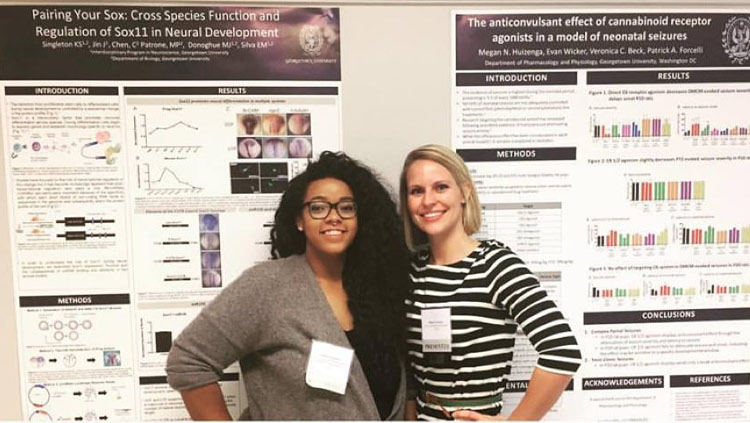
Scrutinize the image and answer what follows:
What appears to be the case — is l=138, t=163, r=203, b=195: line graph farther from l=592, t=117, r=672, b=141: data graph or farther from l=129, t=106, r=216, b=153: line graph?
l=592, t=117, r=672, b=141: data graph

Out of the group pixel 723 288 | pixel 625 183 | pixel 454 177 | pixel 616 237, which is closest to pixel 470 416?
pixel 454 177

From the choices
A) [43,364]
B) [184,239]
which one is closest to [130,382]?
[43,364]

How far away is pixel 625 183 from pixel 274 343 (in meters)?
1.31

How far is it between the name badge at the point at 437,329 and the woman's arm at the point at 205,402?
0.63m

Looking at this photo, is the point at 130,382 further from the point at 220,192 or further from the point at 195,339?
the point at 220,192

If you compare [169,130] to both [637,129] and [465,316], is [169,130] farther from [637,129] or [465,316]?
[637,129]

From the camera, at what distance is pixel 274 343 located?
1469 mm

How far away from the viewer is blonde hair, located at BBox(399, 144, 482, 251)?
162 centimetres

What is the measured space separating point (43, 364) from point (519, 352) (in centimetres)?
165

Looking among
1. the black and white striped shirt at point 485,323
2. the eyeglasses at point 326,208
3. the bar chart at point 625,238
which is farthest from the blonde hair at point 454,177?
the bar chart at point 625,238

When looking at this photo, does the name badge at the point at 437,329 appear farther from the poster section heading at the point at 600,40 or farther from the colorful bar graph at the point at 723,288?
the colorful bar graph at the point at 723,288

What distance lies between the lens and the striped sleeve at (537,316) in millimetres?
1479

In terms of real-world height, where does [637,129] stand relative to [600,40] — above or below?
below

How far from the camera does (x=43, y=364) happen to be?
180cm
